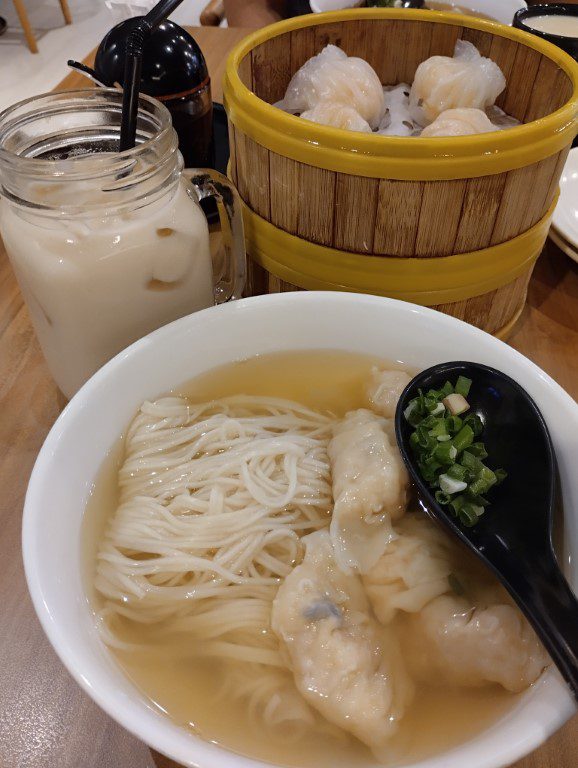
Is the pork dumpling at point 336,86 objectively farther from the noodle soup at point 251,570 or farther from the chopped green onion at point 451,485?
the chopped green onion at point 451,485

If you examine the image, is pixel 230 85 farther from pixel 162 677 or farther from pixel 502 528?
pixel 162 677

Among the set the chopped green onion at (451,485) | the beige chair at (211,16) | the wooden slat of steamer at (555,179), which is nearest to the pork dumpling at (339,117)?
the wooden slat of steamer at (555,179)

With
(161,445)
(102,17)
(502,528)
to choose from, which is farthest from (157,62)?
(102,17)

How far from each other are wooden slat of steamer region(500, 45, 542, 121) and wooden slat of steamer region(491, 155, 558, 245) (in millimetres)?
348

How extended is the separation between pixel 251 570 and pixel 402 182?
694mm

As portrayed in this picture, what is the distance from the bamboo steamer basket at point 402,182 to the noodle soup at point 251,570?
0.21 metres

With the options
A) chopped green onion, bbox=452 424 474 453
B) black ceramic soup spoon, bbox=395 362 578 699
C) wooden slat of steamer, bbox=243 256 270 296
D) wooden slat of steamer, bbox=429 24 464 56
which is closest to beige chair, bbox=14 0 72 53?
wooden slat of steamer, bbox=429 24 464 56

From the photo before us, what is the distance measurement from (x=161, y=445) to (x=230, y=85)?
0.69m

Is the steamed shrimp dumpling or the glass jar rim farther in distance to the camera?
the steamed shrimp dumpling

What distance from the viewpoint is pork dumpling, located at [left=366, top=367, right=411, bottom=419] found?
3.76ft

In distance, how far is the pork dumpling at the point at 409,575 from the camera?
940mm

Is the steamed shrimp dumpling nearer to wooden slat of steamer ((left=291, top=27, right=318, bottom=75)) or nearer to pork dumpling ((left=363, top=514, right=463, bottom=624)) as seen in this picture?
wooden slat of steamer ((left=291, top=27, right=318, bottom=75))

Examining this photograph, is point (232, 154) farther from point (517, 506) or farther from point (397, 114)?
point (517, 506)

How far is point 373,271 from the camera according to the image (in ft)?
3.93
